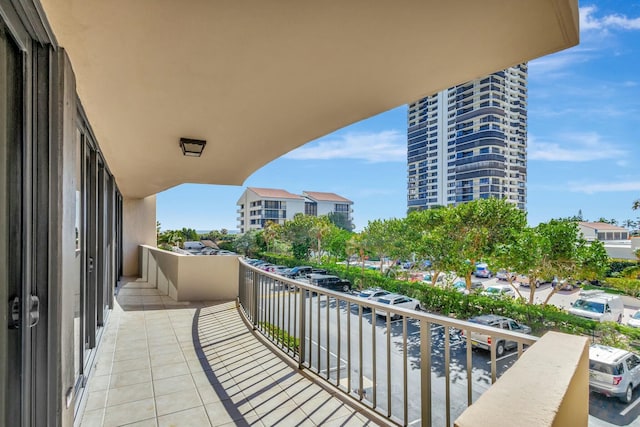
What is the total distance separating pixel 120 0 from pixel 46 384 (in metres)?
1.47

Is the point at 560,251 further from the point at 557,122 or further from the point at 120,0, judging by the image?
the point at 557,122

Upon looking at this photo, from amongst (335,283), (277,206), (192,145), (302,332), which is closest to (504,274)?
(335,283)

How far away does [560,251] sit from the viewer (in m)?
13.0

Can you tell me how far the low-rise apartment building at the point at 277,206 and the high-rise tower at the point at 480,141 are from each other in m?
16.6

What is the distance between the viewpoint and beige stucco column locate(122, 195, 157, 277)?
8664 millimetres

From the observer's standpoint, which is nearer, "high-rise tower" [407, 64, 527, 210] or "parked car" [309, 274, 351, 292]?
"parked car" [309, 274, 351, 292]

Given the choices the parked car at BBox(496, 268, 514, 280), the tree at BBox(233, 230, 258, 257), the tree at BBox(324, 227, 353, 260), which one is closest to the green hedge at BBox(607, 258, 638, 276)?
the parked car at BBox(496, 268, 514, 280)

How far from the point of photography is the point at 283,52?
1643mm

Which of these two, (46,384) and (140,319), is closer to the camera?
(46,384)

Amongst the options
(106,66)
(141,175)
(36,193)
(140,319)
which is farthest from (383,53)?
(141,175)

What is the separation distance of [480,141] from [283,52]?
2023 inches

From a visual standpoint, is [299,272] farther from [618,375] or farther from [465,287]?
[618,375]

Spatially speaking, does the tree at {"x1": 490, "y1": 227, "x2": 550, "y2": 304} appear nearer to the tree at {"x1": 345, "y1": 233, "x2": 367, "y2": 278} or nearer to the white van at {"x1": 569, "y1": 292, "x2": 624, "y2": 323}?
the white van at {"x1": 569, "y1": 292, "x2": 624, "y2": 323}

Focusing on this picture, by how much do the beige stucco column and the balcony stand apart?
13.4ft
